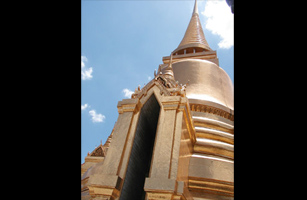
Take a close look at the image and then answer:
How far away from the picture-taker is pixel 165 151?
5.42 meters

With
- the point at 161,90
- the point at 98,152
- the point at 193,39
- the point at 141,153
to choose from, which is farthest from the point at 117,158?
the point at 193,39

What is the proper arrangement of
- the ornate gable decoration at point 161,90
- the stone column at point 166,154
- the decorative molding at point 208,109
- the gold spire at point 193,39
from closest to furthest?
the stone column at point 166,154 → the ornate gable decoration at point 161,90 → the decorative molding at point 208,109 → the gold spire at point 193,39

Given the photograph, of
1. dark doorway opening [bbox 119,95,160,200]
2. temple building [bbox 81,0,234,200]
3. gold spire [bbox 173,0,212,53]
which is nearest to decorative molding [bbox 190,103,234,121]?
temple building [bbox 81,0,234,200]

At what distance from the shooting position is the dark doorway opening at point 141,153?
5.73 meters

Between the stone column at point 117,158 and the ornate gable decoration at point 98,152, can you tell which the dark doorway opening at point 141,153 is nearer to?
the stone column at point 117,158

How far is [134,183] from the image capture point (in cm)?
597

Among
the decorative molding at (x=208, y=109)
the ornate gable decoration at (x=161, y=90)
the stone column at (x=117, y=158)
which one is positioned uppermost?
the decorative molding at (x=208, y=109)

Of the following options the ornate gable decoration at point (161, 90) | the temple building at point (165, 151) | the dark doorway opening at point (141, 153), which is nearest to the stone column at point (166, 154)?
the temple building at point (165, 151)

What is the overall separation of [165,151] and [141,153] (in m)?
1.26

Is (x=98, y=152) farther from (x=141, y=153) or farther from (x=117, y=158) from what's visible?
(x=117, y=158)
